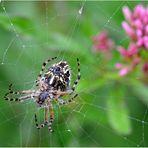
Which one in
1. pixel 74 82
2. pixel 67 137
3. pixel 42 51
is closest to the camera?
pixel 74 82

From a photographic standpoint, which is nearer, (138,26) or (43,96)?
(138,26)

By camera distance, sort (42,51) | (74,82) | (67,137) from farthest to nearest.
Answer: (42,51) < (67,137) < (74,82)

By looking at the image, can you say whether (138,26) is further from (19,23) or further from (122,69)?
(19,23)

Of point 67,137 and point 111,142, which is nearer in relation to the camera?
point 67,137

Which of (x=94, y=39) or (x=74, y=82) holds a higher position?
(x=94, y=39)

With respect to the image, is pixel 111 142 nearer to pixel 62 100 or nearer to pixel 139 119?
pixel 139 119

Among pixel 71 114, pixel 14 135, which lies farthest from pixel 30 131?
pixel 71 114

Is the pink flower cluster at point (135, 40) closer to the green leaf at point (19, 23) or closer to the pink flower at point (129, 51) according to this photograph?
the pink flower at point (129, 51)

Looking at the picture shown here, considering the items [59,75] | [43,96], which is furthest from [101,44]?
[43,96]
